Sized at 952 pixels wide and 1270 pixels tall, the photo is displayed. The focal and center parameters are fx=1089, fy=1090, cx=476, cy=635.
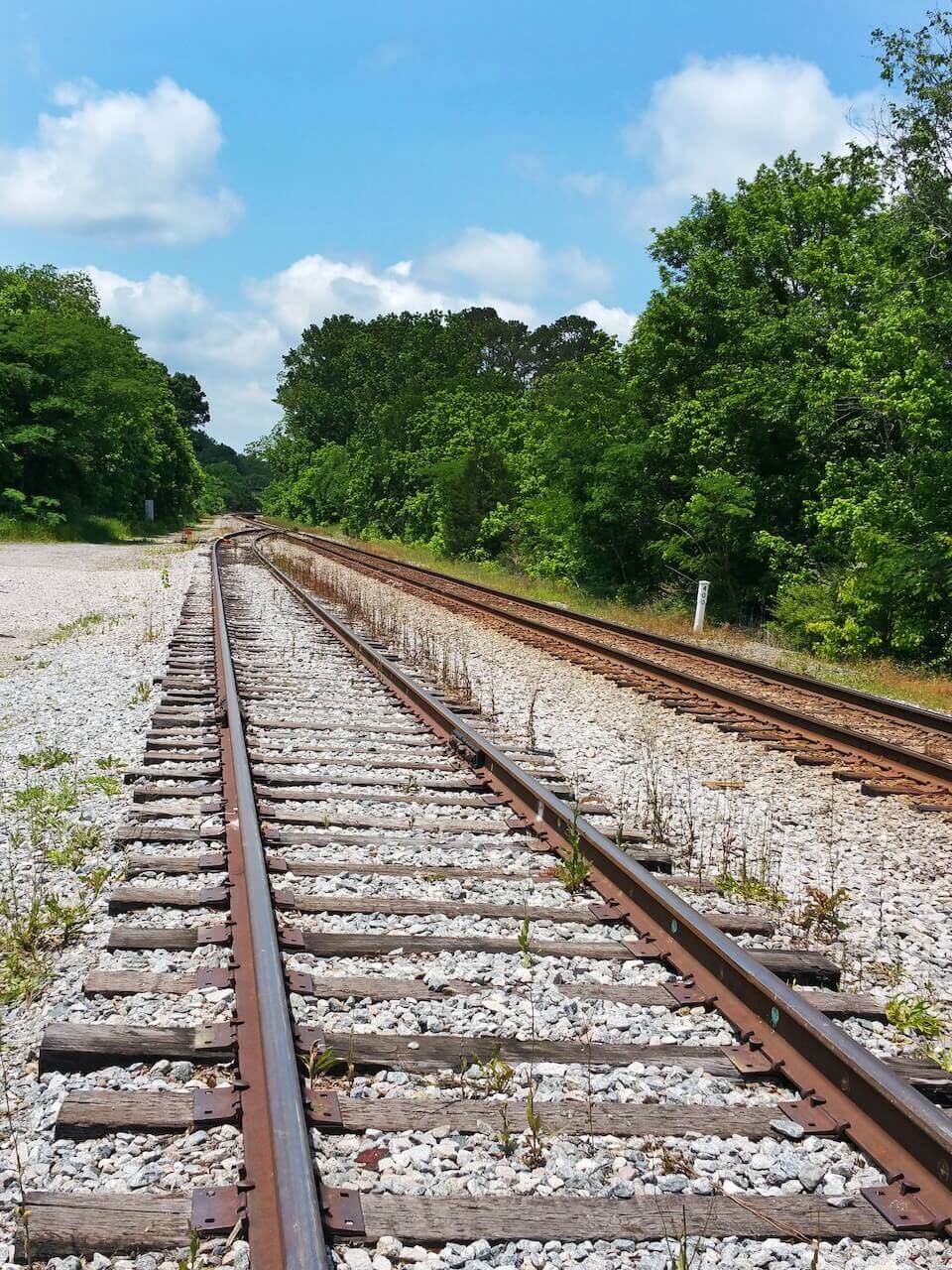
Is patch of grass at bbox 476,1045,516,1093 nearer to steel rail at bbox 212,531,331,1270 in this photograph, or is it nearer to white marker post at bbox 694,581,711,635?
steel rail at bbox 212,531,331,1270

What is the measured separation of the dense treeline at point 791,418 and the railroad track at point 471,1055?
10.9 meters

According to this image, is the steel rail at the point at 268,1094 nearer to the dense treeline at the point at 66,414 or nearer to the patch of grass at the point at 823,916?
the patch of grass at the point at 823,916

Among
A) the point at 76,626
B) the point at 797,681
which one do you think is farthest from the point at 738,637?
the point at 76,626

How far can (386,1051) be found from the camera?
3418mm

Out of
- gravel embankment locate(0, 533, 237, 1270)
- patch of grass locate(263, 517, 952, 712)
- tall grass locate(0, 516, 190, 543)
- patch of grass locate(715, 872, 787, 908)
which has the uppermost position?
tall grass locate(0, 516, 190, 543)

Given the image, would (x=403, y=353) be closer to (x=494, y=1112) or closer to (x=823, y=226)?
(x=823, y=226)

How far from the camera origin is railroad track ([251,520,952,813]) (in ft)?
26.2

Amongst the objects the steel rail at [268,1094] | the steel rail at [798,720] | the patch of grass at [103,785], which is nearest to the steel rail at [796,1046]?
the steel rail at [268,1094]

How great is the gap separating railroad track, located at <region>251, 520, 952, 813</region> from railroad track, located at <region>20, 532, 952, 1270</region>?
3021 mm

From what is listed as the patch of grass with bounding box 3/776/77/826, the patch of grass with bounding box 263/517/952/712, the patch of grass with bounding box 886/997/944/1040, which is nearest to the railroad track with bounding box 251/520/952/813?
the patch of grass with bounding box 263/517/952/712

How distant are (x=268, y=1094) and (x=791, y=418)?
18140 mm

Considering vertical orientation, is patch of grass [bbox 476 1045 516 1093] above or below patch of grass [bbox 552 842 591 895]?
below

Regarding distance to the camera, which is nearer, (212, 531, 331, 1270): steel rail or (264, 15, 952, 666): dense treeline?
(212, 531, 331, 1270): steel rail

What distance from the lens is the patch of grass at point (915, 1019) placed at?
386cm
